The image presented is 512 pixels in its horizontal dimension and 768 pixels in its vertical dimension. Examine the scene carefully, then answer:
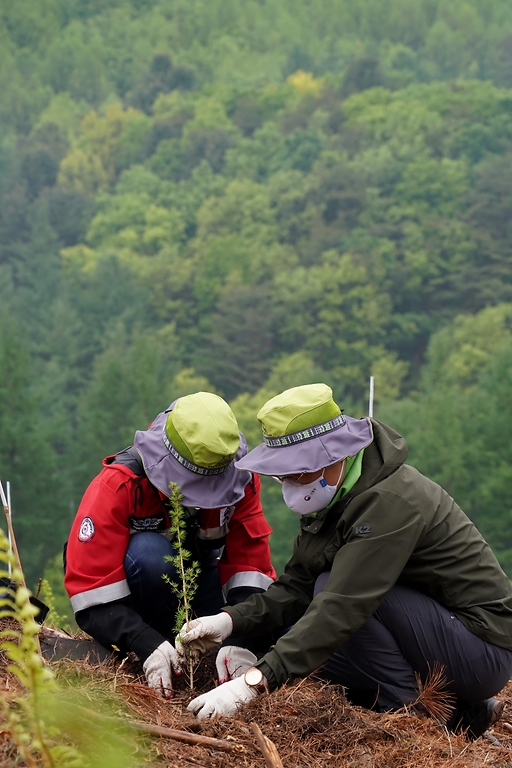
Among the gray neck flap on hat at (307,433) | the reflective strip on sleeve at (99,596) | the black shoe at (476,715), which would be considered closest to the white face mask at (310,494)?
the gray neck flap on hat at (307,433)

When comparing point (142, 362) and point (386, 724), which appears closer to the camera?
point (386, 724)

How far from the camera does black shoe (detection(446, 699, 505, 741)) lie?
3613 mm

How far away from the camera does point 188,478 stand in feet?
12.4

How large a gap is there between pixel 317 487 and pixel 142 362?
5156 cm

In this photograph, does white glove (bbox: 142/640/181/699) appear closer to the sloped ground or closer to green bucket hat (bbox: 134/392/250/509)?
the sloped ground

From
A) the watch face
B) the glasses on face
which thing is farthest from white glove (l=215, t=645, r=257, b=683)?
the glasses on face

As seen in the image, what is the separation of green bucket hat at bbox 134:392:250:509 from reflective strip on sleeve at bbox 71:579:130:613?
1.39ft

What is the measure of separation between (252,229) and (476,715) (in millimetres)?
82849

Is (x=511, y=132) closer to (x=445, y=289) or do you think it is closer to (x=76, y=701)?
(x=445, y=289)

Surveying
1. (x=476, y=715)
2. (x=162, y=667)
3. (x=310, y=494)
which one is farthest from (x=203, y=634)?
(x=476, y=715)

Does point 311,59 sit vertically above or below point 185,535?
below

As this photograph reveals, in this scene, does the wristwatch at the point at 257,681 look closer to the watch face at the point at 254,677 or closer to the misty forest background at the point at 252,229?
the watch face at the point at 254,677

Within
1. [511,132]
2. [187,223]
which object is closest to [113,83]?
[187,223]

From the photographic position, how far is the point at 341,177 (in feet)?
274
